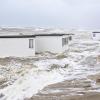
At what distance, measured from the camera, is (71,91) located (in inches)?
435

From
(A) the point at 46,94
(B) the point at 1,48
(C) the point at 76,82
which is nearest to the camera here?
(A) the point at 46,94

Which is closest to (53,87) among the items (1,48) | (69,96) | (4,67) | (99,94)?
(69,96)

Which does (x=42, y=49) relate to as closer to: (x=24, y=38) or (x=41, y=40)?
(x=41, y=40)

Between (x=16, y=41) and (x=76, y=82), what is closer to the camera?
(x=76, y=82)

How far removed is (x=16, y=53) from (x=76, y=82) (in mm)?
15730

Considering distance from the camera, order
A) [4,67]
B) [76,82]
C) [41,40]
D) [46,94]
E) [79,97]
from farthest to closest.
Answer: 1. [41,40]
2. [4,67]
3. [76,82]
4. [46,94]
5. [79,97]

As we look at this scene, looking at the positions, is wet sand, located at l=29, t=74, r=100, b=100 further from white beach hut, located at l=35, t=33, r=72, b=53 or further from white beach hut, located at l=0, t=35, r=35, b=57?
white beach hut, located at l=35, t=33, r=72, b=53

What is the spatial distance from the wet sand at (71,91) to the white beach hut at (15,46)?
49.6 ft

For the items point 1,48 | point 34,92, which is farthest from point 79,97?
point 1,48

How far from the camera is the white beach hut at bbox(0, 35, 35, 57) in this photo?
27.5 metres

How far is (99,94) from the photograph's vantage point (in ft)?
31.9

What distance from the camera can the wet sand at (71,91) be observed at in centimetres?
985

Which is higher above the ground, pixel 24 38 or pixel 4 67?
pixel 24 38

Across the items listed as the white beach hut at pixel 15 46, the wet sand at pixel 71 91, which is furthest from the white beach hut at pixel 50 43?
the wet sand at pixel 71 91
